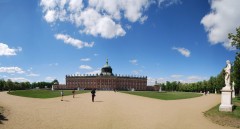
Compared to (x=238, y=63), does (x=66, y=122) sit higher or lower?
lower

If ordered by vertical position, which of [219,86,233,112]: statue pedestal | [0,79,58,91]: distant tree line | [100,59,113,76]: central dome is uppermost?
[100,59,113,76]: central dome

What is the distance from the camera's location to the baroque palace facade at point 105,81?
566 feet

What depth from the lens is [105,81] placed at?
568 feet

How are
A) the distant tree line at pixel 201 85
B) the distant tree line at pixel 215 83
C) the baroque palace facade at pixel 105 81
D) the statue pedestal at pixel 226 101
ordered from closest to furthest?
the statue pedestal at pixel 226 101, the distant tree line at pixel 215 83, the distant tree line at pixel 201 85, the baroque palace facade at pixel 105 81

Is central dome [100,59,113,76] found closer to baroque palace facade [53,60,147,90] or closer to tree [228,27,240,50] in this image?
baroque palace facade [53,60,147,90]

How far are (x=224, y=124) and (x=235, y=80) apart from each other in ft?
106

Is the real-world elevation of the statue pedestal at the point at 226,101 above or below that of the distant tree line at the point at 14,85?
above

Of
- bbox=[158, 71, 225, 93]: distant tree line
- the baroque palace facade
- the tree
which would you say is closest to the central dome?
the baroque palace facade

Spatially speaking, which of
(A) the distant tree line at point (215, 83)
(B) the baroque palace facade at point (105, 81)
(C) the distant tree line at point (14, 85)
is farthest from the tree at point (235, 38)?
(B) the baroque palace facade at point (105, 81)

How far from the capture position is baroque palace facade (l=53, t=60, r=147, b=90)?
173 meters

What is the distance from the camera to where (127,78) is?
181 metres

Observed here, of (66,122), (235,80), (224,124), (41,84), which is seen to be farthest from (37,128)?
(41,84)

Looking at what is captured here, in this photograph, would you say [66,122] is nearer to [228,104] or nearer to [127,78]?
[228,104]

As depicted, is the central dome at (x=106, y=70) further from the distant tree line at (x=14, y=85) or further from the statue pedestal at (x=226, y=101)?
the statue pedestal at (x=226, y=101)
